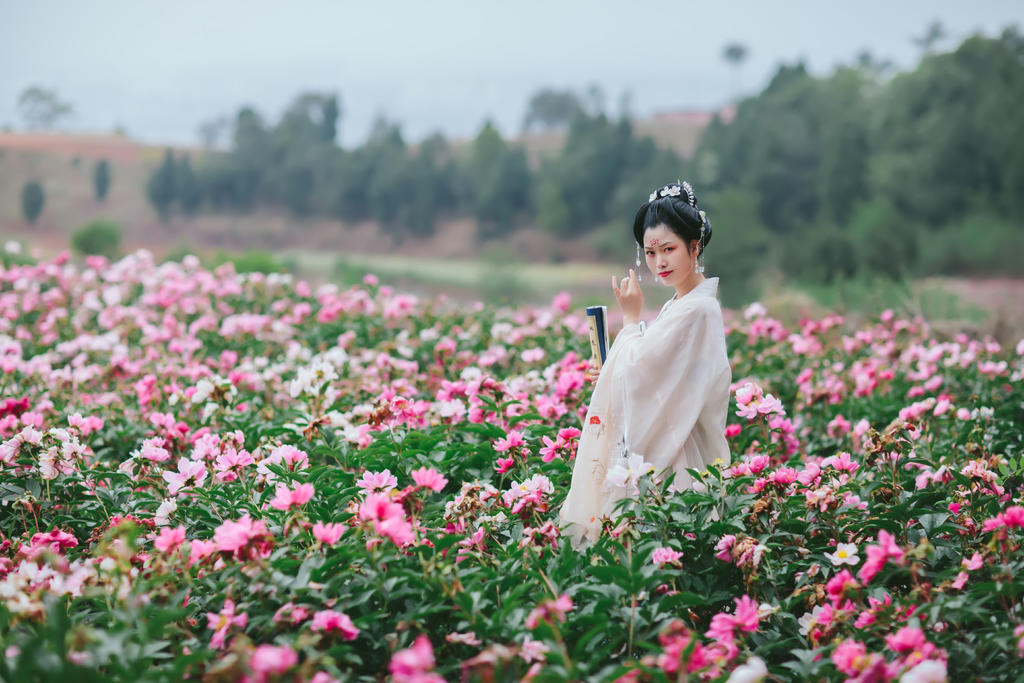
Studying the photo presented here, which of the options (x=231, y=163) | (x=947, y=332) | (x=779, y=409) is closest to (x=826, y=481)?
(x=779, y=409)

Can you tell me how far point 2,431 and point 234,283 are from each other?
11.6 feet

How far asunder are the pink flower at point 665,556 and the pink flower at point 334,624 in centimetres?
69

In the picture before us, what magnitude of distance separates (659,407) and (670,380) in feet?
0.26

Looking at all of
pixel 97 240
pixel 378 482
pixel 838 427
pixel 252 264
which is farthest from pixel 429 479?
pixel 97 240

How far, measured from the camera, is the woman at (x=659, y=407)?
226cm

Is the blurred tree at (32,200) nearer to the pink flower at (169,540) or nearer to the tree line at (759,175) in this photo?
the tree line at (759,175)

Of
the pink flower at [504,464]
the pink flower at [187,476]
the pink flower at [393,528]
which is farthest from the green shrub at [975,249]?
the pink flower at [393,528]

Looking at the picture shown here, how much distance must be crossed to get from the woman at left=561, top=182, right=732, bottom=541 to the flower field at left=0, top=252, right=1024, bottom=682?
0.09 metres

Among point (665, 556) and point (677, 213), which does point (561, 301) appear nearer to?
point (677, 213)

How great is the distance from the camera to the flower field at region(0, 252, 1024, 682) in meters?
1.64

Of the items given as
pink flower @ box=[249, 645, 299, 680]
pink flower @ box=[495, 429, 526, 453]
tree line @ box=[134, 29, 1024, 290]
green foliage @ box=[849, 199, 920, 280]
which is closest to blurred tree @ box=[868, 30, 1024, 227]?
tree line @ box=[134, 29, 1024, 290]

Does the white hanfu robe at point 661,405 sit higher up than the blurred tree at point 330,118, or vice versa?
the blurred tree at point 330,118

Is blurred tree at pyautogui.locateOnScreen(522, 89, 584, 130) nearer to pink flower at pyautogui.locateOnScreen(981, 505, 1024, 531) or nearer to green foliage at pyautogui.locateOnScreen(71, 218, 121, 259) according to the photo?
green foliage at pyautogui.locateOnScreen(71, 218, 121, 259)

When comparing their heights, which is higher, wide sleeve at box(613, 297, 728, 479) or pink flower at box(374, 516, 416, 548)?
wide sleeve at box(613, 297, 728, 479)
